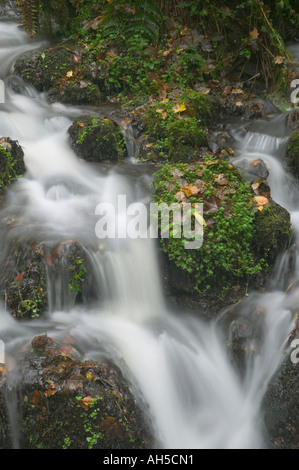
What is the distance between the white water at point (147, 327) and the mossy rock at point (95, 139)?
0.27 m

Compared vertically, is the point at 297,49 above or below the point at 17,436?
above

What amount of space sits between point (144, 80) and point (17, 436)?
19.1 ft

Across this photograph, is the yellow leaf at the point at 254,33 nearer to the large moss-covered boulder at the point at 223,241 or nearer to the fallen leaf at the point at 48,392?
the large moss-covered boulder at the point at 223,241

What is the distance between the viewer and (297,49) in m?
8.89

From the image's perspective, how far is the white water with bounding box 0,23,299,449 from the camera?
14.4 feet

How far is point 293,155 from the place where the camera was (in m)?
6.42

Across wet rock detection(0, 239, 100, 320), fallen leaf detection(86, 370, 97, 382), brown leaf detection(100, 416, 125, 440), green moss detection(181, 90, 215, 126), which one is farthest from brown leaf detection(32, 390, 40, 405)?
green moss detection(181, 90, 215, 126)

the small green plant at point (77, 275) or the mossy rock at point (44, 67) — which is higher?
the mossy rock at point (44, 67)

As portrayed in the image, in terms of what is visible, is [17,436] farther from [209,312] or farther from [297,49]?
[297,49]

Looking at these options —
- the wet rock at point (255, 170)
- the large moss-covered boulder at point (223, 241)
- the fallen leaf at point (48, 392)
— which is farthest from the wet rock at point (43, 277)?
the wet rock at point (255, 170)

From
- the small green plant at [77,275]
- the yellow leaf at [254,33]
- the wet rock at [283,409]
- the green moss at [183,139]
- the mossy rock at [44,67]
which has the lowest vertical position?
the wet rock at [283,409]

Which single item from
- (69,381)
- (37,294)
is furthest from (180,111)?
(69,381)

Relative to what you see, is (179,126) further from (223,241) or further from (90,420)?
(90,420)

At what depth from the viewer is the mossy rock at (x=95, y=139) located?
21.2 ft
